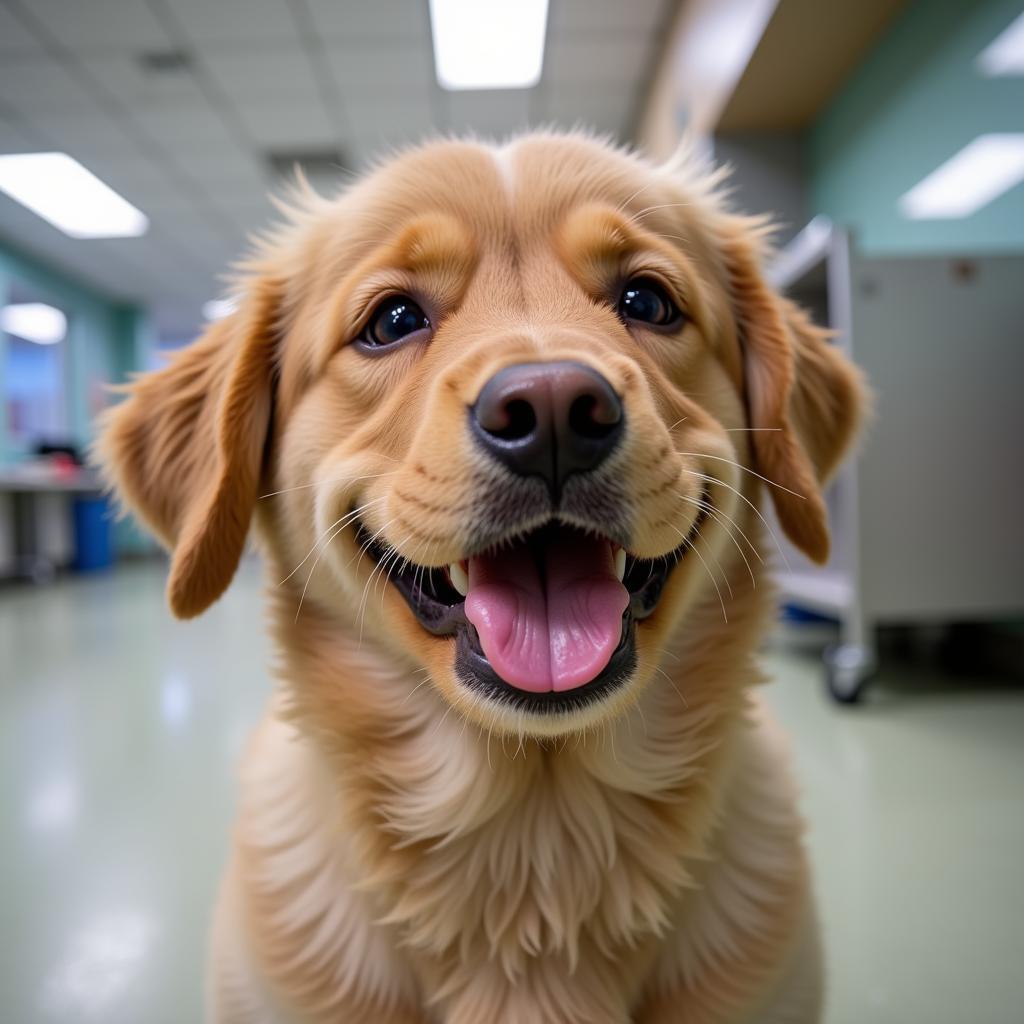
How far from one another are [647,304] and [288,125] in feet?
22.3

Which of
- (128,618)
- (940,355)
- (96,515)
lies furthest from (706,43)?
(96,515)

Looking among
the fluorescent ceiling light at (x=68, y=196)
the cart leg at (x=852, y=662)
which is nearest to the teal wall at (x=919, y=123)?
the cart leg at (x=852, y=662)

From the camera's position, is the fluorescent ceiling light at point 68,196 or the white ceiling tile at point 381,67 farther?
the fluorescent ceiling light at point 68,196

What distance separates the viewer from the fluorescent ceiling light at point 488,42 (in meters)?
5.12

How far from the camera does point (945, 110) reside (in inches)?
134

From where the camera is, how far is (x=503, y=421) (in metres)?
0.75

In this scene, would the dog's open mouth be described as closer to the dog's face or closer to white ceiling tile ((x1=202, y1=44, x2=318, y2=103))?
the dog's face

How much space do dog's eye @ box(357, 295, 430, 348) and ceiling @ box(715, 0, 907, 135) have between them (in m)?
3.76

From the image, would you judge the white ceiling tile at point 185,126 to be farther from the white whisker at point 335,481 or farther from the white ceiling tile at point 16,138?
the white whisker at point 335,481

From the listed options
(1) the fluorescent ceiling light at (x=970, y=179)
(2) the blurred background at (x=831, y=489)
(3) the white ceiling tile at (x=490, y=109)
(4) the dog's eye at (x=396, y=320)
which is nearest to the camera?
(4) the dog's eye at (x=396, y=320)

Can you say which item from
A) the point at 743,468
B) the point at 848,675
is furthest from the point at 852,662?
the point at 743,468

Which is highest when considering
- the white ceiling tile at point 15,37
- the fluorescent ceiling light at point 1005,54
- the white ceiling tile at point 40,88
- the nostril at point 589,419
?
the white ceiling tile at point 40,88

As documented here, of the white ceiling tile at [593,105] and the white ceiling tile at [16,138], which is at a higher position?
the white ceiling tile at [593,105]

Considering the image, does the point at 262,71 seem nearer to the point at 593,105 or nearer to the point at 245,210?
the point at 593,105
